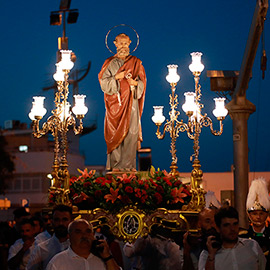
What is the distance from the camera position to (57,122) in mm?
14562

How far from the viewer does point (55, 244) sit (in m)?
8.52

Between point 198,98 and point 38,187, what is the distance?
39.3 meters

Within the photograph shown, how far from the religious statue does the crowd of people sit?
207 centimetres

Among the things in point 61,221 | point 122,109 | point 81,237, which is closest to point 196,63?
point 122,109

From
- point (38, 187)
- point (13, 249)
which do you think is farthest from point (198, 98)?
point (38, 187)

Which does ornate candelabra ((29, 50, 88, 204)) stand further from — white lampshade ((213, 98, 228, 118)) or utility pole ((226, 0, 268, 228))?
utility pole ((226, 0, 268, 228))

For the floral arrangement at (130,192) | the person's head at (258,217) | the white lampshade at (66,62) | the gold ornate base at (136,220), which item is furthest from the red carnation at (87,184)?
the person's head at (258,217)

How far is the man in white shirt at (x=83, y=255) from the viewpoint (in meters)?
6.89

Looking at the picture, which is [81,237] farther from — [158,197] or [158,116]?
[158,116]

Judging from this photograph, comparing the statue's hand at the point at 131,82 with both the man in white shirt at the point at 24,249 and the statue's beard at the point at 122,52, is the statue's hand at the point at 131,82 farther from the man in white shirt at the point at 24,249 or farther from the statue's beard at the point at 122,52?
the man in white shirt at the point at 24,249

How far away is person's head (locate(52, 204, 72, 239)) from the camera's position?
8.51 m

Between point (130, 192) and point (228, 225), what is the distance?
5.82 m

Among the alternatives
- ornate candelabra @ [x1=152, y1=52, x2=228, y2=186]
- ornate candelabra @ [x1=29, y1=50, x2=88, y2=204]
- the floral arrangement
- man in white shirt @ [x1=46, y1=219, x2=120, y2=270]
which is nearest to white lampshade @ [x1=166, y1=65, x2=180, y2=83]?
ornate candelabra @ [x1=152, y1=52, x2=228, y2=186]

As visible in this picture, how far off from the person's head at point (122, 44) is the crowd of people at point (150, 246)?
11.9 feet
